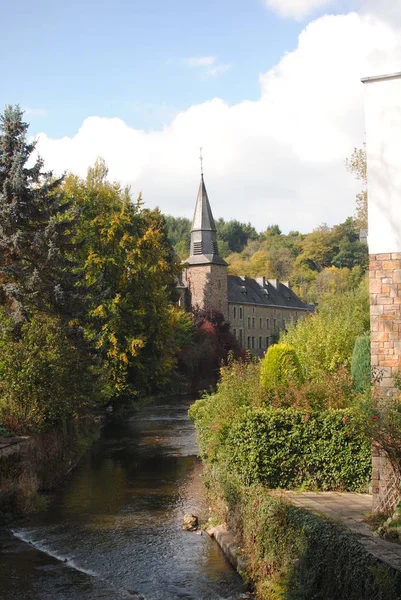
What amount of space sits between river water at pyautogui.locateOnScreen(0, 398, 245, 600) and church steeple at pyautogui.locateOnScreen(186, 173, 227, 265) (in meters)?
45.6

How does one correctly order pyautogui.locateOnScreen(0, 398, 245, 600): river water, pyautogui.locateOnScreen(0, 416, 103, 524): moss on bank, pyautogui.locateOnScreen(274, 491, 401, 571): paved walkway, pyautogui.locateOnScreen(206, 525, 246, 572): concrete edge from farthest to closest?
pyautogui.locateOnScreen(0, 416, 103, 524): moss on bank
pyautogui.locateOnScreen(206, 525, 246, 572): concrete edge
pyautogui.locateOnScreen(0, 398, 245, 600): river water
pyautogui.locateOnScreen(274, 491, 401, 571): paved walkway

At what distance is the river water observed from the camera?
35.2 feet

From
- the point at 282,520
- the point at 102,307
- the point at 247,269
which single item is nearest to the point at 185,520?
the point at 282,520

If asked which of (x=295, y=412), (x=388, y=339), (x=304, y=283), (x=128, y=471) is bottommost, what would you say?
(x=128, y=471)

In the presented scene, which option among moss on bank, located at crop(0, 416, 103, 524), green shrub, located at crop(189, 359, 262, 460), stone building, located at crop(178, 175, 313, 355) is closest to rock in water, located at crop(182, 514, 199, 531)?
green shrub, located at crop(189, 359, 262, 460)

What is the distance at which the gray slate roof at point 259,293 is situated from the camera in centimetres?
7506

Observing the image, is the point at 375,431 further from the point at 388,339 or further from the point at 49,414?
the point at 49,414

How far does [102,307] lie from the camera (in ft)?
94.6

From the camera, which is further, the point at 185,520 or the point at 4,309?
the point at 4,309

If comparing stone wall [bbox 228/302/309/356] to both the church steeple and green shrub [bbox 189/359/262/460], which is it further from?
green shrub [bbox 189/359/262/460]

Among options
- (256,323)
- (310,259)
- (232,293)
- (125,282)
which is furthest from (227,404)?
(310,259)

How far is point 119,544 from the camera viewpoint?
13.0m

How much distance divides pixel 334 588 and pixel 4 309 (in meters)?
15.3

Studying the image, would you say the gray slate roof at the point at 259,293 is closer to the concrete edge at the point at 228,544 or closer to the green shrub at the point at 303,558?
the concrete edge at the point at 228,544
